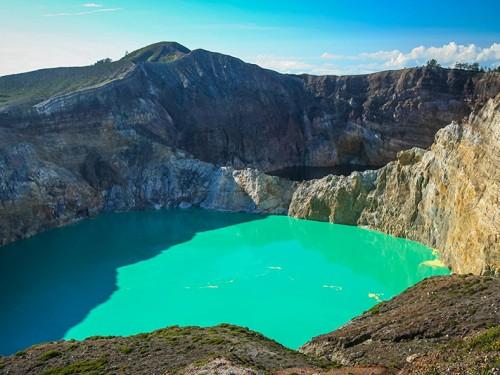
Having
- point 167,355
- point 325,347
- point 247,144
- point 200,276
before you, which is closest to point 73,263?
point 200,276

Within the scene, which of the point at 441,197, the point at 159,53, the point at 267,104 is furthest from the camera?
the point at 159,53

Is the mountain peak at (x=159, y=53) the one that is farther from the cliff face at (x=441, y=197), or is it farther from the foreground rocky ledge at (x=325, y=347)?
the foreground rocky ledge at (x=325, y=347)

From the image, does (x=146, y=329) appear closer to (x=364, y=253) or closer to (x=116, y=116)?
(x=364, y=253)

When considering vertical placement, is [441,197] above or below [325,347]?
above

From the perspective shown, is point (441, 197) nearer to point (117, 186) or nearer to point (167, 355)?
point (167, 355)

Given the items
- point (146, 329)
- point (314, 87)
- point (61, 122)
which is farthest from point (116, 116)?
point (146, 329)

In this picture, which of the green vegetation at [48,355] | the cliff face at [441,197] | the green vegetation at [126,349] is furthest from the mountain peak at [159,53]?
the green vegetation at [126,349]
